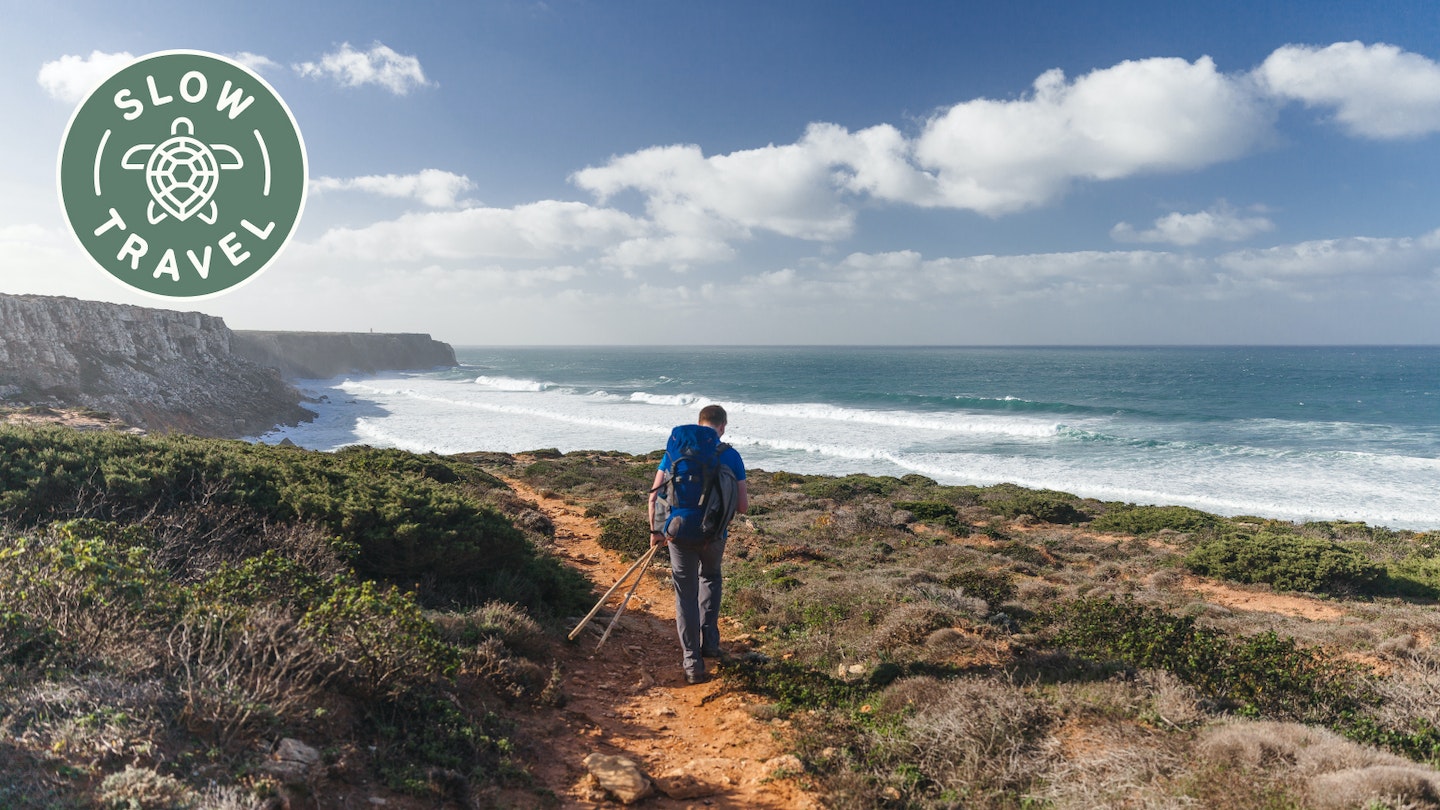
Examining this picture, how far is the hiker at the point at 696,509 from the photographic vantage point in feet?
16.2

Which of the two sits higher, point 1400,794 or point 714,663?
point 1400,794

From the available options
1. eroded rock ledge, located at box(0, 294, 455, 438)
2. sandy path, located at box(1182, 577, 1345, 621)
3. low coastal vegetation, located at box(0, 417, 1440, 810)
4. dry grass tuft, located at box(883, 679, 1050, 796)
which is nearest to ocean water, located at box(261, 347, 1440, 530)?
eroded rock ledge, located at box(0, 294, 455, 438)

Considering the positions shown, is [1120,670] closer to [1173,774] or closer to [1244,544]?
[1173,774]

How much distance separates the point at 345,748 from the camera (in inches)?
129

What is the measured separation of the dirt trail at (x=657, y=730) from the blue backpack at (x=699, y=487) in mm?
1241

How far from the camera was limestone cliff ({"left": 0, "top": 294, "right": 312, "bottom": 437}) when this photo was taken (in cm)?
3094

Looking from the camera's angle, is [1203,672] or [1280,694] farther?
[1203,672]

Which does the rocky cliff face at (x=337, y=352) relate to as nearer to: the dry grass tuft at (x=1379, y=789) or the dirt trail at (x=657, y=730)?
the dirt trail at (x=657, y=730)

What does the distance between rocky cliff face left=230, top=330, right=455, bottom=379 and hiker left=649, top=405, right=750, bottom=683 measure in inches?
3232

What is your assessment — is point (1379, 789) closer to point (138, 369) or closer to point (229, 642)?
point (229, 642)

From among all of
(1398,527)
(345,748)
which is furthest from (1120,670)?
(1398,527)

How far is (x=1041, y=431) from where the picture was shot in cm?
4028

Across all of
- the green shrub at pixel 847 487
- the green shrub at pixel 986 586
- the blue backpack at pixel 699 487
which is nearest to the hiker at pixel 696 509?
the blue backpack at pixel 699 487

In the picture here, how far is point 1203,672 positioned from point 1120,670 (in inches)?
20.2
